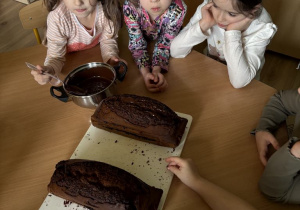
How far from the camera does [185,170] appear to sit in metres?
0.69

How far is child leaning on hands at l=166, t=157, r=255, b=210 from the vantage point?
640 mm

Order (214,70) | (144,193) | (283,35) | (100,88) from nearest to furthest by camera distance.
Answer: (144,193) → (100,88) → (214,70) → (283,35)

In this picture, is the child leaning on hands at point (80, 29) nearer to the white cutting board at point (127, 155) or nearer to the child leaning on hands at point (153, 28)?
the child leaning on hands at point (153, 28)

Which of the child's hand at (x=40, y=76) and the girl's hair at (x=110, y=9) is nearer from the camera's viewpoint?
the child's hand at (x=40, y=76)

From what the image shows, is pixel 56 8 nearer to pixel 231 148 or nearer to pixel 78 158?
pixel 78 158

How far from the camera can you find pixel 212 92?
0.92m

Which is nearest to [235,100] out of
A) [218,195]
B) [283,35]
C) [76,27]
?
[218,195]

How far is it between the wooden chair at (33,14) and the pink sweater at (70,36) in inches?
9.1

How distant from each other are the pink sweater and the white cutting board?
360 mm

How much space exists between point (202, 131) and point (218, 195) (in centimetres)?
22

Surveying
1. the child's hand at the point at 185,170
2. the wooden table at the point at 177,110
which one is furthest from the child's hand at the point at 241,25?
the child's hand at the point at 185,170

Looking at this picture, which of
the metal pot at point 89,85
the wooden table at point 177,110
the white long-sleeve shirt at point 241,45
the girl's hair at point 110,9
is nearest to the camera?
the wooden table at point 177,110

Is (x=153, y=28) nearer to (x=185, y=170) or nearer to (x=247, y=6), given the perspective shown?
(x=247, y=6)

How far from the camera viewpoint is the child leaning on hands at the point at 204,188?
0.64 m
